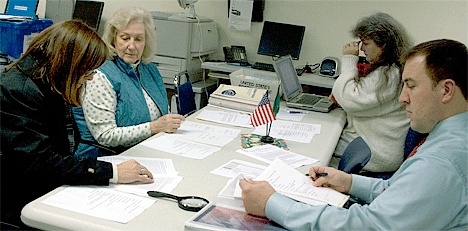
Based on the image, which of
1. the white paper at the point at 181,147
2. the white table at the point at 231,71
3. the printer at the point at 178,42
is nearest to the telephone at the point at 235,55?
the white table at the point at 231,71

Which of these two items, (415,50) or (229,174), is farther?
(229,174)

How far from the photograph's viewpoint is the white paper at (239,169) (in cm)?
184

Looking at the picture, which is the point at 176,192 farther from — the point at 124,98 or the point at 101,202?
the point at 124,98

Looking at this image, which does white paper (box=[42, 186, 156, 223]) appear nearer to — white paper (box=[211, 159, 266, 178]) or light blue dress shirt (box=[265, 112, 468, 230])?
white paper (box=[211, 159, 266, 178])

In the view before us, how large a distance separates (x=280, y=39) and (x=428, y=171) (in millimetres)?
2851

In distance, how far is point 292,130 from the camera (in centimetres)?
257

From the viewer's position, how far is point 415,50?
4.24ft

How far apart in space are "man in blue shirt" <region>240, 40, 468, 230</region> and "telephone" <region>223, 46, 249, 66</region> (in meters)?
2.69

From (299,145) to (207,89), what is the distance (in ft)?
5.67

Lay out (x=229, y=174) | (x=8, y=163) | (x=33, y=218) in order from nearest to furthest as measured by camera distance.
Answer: (x=33, y=218), (x=8, y=163), (x=229, y=174)

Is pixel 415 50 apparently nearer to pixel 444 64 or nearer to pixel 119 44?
pixel 444 64

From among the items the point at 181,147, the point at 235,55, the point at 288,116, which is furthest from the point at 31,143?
the point at 235,55

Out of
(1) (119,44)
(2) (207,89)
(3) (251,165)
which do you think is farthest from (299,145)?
(2) (207,89)

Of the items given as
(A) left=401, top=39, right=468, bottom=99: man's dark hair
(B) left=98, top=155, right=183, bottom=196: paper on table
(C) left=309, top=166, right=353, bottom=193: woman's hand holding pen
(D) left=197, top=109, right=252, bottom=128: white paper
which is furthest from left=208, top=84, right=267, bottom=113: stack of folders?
(A) left=401, top=39, right=468, bottom=99: man's dark hair
